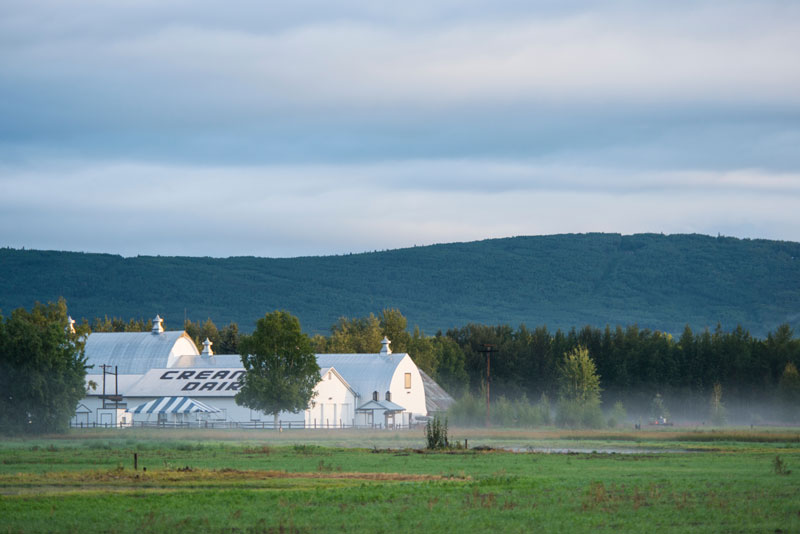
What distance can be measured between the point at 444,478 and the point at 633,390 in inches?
3624

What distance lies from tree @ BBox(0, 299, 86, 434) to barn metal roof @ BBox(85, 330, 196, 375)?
2978 centimetres

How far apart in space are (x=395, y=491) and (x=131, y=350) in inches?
3490

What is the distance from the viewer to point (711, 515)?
25078 millimetres

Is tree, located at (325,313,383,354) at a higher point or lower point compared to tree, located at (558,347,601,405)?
higher

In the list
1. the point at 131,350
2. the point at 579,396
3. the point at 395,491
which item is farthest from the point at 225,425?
the point at 395,491

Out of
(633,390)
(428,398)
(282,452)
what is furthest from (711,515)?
(633,390)

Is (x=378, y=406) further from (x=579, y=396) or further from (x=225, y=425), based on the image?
(x=579, y=396)

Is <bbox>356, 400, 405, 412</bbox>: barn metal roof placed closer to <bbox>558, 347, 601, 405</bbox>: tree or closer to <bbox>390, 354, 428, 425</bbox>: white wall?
<bbox>390, 354, 428, 425</bbox>: white wall

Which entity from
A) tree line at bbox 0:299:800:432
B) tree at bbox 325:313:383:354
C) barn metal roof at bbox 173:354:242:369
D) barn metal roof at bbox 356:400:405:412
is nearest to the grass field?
barn metal roof at bbox 356:400:405:412

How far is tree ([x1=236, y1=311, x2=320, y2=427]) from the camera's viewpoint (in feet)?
282

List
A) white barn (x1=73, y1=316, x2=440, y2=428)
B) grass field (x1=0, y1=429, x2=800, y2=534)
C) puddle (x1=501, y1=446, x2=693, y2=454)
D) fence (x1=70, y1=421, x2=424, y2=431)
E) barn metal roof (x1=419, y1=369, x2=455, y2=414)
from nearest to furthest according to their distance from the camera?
grass field (x1=0, y1=429, x2=800, y2=534), puddle (x1=501, y1=446, x2=693, y2=454), fence (x1=70, y1=421, x2=424, y2=431), white barn (x1=73, y1=316, x2=440, y2=428), barn metal roof (x1=419, y1=369, x2=455, y2=414)

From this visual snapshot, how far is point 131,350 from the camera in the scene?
115 m

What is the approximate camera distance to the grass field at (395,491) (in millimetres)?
24172

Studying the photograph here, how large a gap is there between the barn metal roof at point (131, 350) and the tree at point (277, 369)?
90.2 feet
